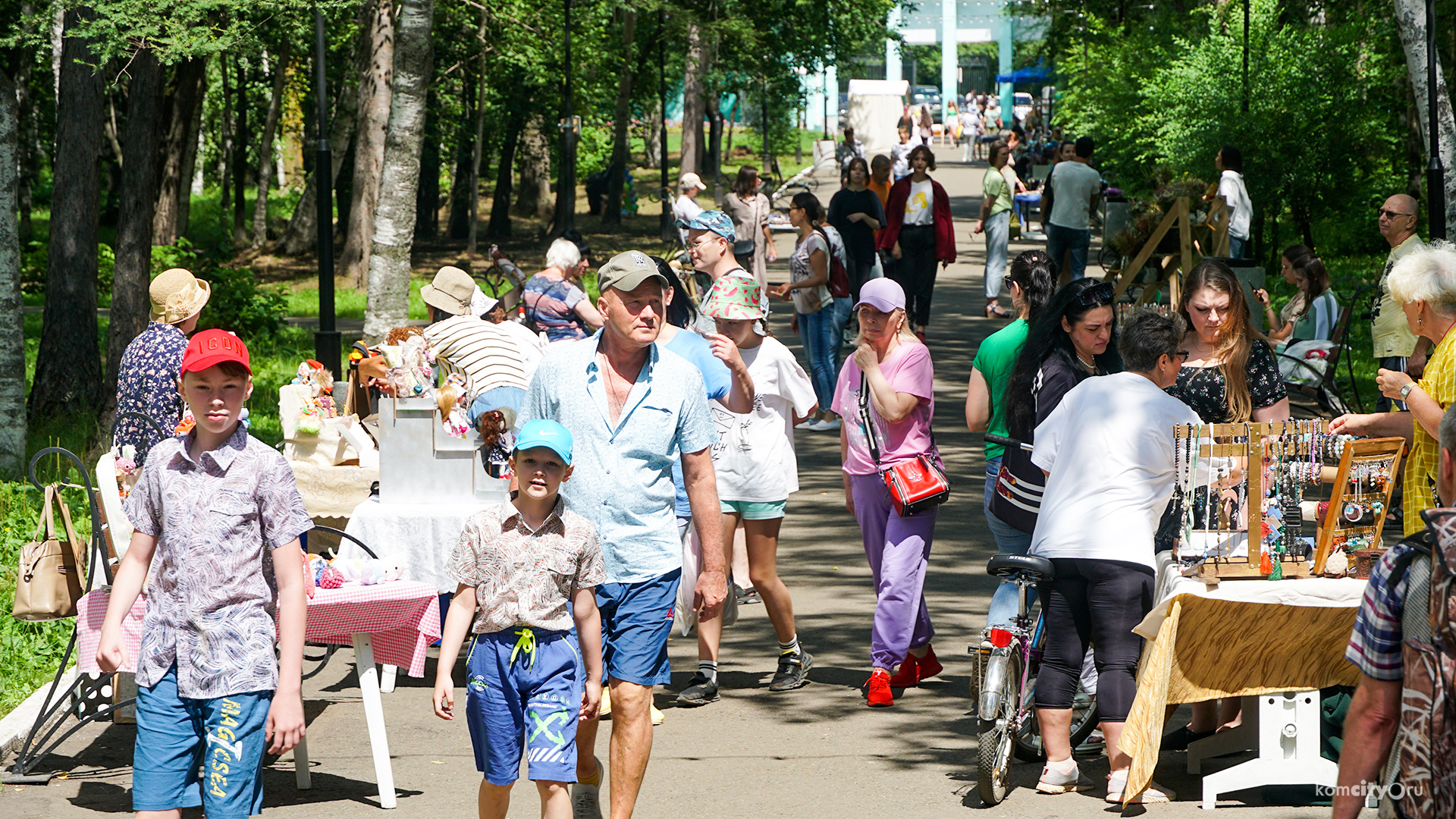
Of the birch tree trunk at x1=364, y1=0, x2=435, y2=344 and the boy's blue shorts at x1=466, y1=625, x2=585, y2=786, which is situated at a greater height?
the birch tree trunk at x1=364, y1=0, x2=435, y2=344

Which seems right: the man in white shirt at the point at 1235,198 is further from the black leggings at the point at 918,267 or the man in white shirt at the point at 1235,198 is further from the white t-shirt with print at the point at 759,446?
the white t-shirt with print at the point at 759,446

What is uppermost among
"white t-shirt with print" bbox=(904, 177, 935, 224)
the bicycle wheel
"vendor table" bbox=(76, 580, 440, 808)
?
"white t-shirt with print" bbox=(904, 177, 935, 224)

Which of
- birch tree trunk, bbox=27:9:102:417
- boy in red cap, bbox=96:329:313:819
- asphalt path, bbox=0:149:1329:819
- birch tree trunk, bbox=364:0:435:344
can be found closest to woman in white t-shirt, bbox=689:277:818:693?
asphalt path, bbox=0:149:1329:819

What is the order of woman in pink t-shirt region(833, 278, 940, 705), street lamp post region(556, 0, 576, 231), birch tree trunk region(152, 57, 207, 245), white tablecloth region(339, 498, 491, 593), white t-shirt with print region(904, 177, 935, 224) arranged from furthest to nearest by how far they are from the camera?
birch tree trunk region(152, 57, 207, 245)
street lamp post region(556, 0, 576, 231)
white t-shirt with print region(904, 177, 935, 224)
white tablecloth region(339, 498, 491, 593)
woman in pink t-shirt region(833, 278, 940, 705)

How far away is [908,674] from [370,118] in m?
17.3

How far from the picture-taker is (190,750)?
14.0ft

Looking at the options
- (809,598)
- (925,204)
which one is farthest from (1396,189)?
(809,598)

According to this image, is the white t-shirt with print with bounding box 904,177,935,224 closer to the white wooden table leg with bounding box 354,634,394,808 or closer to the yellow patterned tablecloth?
the yellow patterned tablecloth

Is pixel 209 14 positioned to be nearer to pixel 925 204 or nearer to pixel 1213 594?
pixel 925 204

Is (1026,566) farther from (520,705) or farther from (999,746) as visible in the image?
(520,705)

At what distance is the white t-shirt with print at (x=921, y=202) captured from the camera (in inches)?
607

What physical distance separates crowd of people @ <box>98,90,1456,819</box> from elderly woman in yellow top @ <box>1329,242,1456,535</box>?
0.04 feet

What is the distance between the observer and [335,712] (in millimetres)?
6758

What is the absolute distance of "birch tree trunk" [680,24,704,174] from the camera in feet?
112
